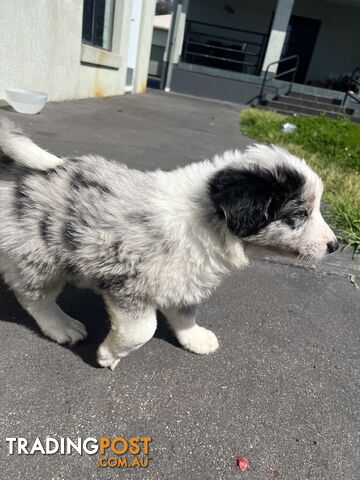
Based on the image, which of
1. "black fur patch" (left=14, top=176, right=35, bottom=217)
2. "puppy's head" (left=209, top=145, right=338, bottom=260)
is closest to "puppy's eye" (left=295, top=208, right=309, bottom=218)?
"puppy's head" (left=209, top=145, right=338, bottom=260)

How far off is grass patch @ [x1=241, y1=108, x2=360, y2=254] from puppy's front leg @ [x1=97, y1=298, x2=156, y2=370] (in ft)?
9.67

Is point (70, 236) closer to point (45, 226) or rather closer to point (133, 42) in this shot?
point (45, 226)

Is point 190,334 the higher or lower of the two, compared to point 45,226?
lower

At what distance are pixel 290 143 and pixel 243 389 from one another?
763 centimetres

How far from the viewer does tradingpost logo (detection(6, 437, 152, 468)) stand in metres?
1.75

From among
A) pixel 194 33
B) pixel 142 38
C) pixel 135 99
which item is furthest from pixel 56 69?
pixel 194 33

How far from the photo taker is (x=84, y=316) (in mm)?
2672

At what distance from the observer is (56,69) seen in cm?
896

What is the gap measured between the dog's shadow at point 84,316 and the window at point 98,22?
10.0 meters

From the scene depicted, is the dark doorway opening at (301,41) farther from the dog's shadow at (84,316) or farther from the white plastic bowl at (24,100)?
the dog's shadow at (84,316)

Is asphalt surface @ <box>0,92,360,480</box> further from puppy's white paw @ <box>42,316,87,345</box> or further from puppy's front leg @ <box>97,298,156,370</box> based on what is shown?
puppy's front leg @ <box>97,298,156,370</box>

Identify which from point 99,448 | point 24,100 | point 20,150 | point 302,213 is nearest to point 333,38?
point 24,100

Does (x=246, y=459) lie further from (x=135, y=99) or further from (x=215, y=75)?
(x=215, y=75)

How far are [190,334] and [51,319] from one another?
2.86 ft
